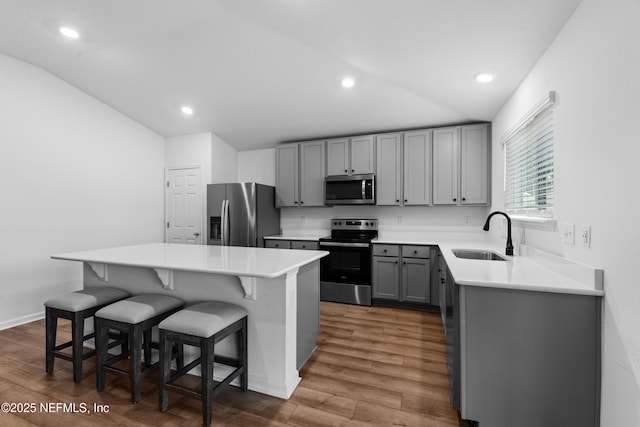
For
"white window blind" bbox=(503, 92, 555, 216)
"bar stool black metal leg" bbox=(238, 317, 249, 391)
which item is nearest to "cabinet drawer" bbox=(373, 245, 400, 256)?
"white window blind" bbox=(503, 92, 555, 216)

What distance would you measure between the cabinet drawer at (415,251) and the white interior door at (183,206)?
316 centimetres

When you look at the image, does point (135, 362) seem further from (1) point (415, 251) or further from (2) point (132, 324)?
(1) point (415, 251)

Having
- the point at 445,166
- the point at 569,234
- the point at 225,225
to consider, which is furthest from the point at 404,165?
the point at 225,225

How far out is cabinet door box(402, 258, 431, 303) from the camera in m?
3.54

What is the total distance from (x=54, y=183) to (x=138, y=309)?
2828mm

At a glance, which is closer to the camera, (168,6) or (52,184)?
(168,6)

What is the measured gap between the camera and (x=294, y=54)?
9.42ft

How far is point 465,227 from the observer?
3.95 m

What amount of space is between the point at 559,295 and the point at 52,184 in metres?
4.99

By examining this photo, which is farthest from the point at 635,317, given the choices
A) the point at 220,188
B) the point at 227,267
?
the point at 220,188

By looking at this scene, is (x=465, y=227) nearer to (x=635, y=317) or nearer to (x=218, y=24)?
(x=635, y=317)

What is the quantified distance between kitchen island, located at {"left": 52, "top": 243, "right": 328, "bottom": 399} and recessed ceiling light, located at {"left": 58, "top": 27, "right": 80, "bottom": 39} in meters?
2.15

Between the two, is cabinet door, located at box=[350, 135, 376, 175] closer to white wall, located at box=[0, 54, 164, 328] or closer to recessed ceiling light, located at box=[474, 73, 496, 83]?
recessed ceiling light, located at box=[474, 73, 496, 83]

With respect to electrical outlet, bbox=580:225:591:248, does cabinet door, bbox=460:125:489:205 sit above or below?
above
